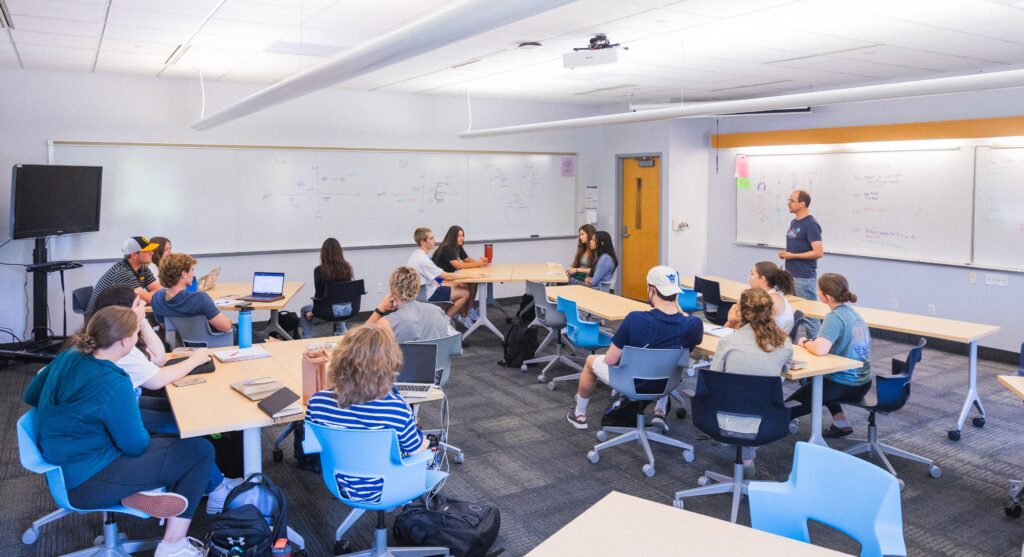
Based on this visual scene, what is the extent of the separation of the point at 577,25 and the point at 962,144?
4.56m

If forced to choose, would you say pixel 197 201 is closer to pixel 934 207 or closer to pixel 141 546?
pixel 141 546

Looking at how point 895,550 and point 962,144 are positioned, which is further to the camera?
point 962,144

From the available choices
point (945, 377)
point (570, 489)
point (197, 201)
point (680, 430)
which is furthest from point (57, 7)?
point (945, 377)

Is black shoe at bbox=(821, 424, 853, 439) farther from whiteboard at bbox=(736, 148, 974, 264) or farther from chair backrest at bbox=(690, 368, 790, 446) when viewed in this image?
whiteboard at bbox=(736, 148, 974, 264)

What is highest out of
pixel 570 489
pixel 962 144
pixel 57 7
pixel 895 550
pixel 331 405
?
pixel 57 7

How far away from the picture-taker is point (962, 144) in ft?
23.8

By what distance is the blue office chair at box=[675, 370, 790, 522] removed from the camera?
363cm

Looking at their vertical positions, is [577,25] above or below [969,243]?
above

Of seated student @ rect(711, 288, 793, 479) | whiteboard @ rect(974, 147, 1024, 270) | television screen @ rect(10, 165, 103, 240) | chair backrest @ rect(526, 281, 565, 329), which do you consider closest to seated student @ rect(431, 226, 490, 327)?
chair backrest @ rect(526, 281, 565, 329)

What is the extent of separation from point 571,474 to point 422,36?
265 centimetres

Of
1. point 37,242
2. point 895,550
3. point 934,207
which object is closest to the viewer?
point 895,550

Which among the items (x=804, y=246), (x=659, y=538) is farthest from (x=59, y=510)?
(x=804, y=246)

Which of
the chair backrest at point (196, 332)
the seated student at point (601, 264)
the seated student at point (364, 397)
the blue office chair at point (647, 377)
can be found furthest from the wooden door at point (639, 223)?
the seated student at point (364, 397)

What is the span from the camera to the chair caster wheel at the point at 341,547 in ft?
11.1
